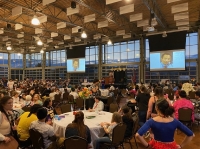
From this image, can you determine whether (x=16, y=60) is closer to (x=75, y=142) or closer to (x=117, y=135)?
(x=117, y=135)

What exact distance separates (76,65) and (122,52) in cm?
496

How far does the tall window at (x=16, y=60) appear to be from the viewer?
76.8 feet

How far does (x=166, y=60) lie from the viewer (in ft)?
41.4

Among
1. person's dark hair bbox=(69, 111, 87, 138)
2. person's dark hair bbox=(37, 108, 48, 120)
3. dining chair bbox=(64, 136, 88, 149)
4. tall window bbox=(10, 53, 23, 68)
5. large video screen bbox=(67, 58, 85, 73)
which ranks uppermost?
tall window bbox=(10, 53, 23, 68)

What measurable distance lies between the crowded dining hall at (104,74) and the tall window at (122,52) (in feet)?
0.30

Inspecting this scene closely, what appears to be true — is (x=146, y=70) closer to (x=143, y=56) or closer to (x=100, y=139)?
(x=143, y=56)

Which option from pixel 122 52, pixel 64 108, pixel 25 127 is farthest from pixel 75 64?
pixel 25 127

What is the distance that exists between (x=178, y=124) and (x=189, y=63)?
12.7 metres

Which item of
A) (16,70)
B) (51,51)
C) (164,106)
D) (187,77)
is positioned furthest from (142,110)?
(16,70)

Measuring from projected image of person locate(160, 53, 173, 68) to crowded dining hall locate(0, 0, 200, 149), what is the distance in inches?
2.8

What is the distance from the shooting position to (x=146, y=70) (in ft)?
48.5

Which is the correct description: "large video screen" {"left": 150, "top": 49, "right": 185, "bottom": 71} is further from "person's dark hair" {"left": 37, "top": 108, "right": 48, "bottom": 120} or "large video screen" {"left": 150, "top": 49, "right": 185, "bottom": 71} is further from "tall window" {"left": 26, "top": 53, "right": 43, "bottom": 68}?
"tall window" {"left": 26, "top": 53, "right": 43, "bottom": 68}

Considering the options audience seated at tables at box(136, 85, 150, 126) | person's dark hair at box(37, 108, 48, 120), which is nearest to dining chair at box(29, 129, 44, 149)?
person's dark hair at box(37, 108, 48, 120)

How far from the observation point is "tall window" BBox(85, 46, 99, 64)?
17.9m
